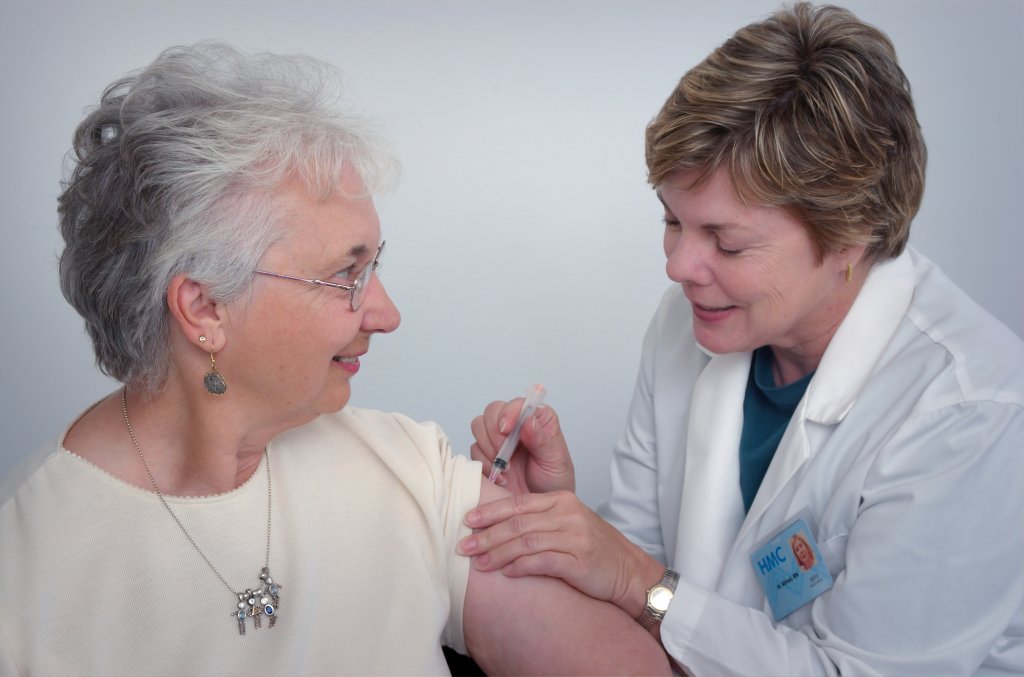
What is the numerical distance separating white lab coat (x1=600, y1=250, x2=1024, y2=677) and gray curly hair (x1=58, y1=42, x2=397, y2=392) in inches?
34.8

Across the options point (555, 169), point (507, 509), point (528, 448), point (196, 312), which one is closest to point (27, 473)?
point (196, 312)

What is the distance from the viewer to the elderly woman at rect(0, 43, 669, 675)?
151 cm

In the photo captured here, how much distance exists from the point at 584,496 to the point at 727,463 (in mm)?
1168

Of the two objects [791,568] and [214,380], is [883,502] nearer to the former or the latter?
[791,568]

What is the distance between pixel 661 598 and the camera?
178cm

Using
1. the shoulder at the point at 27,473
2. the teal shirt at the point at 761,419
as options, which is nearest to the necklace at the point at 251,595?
the shoulder at the point at 27,473

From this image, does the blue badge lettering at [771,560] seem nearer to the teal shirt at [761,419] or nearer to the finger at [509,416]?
the teal shirt at [761,419]

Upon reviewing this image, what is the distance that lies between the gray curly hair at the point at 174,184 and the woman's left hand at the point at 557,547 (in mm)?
567

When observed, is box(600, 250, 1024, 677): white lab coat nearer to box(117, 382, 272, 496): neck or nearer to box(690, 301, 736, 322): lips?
box(690, 301, 736, 322): lips

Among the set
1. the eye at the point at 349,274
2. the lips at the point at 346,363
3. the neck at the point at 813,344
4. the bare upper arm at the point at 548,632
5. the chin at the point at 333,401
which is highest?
the eye at the point at 349,274

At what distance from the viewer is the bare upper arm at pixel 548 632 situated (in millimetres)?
1701

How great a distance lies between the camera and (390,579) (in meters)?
1.71

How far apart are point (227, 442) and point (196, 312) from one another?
0.21 metres

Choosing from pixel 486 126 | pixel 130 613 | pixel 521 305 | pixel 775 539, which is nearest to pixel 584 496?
pixel 521 305
